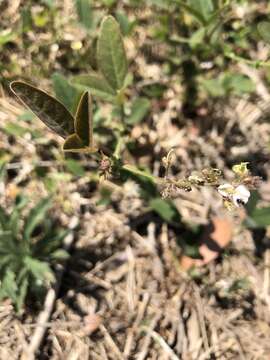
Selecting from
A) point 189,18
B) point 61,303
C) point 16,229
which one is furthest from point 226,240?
point 189,18

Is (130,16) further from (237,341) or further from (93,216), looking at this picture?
(237,341)

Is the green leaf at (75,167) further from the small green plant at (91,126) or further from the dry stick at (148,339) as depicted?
the dry stick at (148,339)

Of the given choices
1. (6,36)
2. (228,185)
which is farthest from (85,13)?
(228,185)

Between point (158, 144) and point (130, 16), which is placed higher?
point (130, 16)

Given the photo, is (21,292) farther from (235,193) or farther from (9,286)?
(235,193)

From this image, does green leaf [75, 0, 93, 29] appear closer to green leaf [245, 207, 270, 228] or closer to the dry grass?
the dry grass
